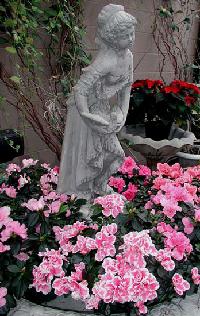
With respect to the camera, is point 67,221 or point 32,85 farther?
point 32,85

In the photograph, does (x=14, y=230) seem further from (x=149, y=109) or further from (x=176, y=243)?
(x=149, y=109)

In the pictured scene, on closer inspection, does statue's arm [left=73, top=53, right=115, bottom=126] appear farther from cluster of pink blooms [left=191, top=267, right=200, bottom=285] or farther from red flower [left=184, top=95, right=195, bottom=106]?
red flower [left=184, top=95, right=195, bottom=106]

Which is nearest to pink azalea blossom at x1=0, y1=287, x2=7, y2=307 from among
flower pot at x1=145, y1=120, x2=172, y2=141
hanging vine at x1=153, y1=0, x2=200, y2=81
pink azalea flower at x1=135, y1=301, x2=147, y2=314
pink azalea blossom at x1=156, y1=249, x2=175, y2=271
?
pink azalea flower at x1=135, y1=301, x2=147, y2=314

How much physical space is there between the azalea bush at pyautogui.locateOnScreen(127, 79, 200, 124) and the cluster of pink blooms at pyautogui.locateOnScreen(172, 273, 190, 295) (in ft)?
7.73

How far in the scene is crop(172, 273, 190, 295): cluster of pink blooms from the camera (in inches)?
71.8

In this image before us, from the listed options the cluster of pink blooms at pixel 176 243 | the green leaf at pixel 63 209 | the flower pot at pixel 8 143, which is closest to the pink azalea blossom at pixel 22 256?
the green leaf at pixel 63 209

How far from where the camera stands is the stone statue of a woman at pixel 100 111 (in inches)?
79.4

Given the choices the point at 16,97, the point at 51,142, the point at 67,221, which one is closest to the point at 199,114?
the point at 51,142

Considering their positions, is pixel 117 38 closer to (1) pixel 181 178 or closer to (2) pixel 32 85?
(1) pixel 181 178

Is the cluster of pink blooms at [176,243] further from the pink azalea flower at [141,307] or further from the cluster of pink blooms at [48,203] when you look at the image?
the cluster of pink blooms at [48,203]

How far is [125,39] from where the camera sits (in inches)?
79.1

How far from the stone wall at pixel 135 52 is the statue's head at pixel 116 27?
1.40 metres

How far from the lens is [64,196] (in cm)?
226

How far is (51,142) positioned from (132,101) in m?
0.88
